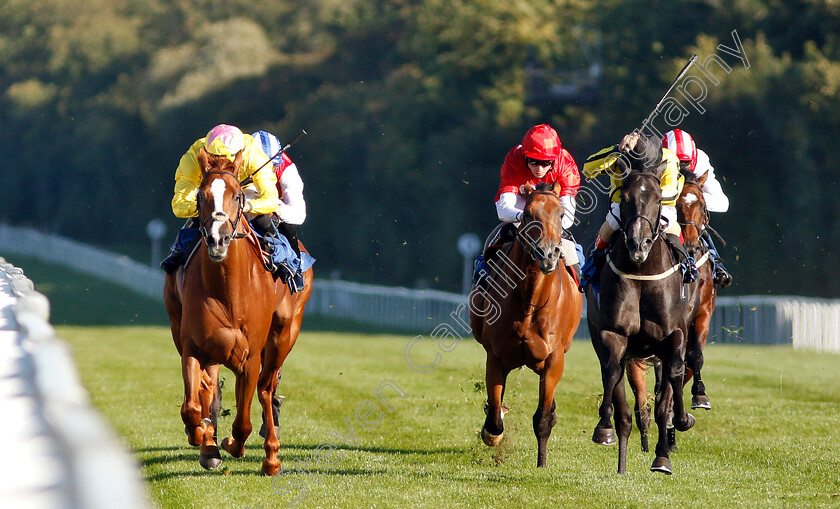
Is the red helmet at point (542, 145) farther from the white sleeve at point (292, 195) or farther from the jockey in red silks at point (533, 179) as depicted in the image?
the white sleeve at point (292, 195)

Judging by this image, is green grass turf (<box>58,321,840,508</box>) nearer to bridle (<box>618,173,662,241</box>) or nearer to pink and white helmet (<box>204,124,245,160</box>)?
bridle (<box>618,173,662,241</box>)

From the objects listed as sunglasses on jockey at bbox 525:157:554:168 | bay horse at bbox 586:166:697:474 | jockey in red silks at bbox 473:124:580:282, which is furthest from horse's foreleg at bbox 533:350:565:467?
sunglasses on jockey at bbox 525:157:554:168

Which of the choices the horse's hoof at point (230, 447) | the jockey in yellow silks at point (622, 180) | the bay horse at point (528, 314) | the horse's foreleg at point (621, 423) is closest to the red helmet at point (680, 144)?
the jockey in yellow silks at point (622, 180)

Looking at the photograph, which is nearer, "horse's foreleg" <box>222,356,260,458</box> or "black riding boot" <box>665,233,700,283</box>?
"horse's foreleg" <box>222,356,260,458</box>

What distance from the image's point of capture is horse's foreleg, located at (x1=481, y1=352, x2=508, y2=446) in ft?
23.6

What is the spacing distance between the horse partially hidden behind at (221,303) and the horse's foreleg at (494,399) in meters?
1.49

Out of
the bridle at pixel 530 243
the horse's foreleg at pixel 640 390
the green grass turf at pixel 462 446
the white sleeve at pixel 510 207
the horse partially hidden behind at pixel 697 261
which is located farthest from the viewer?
the horse partially hidden behind at pixel 697 261

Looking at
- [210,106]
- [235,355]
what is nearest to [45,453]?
[235,355]

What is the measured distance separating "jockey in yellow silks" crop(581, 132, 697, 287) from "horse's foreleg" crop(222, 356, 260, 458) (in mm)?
2371

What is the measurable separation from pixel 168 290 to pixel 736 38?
18691 mm

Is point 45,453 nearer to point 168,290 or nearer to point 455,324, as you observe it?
point 168,290

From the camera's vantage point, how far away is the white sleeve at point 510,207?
6.99 meters

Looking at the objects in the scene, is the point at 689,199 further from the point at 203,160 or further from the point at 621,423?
the point at 203,160

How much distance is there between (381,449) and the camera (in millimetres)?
8359
